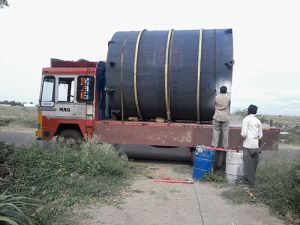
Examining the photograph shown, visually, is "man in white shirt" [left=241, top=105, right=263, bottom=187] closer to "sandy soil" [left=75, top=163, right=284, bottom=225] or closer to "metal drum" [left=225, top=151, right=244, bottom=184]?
"metal drum" [left=225, top=151, right=244, bottom=184]

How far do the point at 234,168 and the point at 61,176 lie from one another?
150 inches

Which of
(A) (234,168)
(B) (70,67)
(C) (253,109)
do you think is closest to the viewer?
(C) (253,109)

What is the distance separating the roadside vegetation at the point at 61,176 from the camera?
652cm

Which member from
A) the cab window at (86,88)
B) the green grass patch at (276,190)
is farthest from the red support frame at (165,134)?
the green grass patch at (276,190)

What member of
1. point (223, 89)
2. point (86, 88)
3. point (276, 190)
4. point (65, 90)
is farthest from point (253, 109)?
point (65, 90)

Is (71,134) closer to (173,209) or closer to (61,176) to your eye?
(61,176)

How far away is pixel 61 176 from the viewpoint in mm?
7852

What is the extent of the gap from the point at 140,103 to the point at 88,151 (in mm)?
2697

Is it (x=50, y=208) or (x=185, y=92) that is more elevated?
(x=185, y=92)

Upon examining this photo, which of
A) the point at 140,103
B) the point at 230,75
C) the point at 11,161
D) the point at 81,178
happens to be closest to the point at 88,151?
the point at 81,178

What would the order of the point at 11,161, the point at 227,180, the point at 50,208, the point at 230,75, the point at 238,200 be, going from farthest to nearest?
the point at 230,75, the point at 227,180, the point at 11,161, the point at 238,200, the point at 50,208

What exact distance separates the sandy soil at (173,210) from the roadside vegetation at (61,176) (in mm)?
372

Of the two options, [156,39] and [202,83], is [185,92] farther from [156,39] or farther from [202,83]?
[156,39]

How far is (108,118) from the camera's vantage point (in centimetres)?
1223
